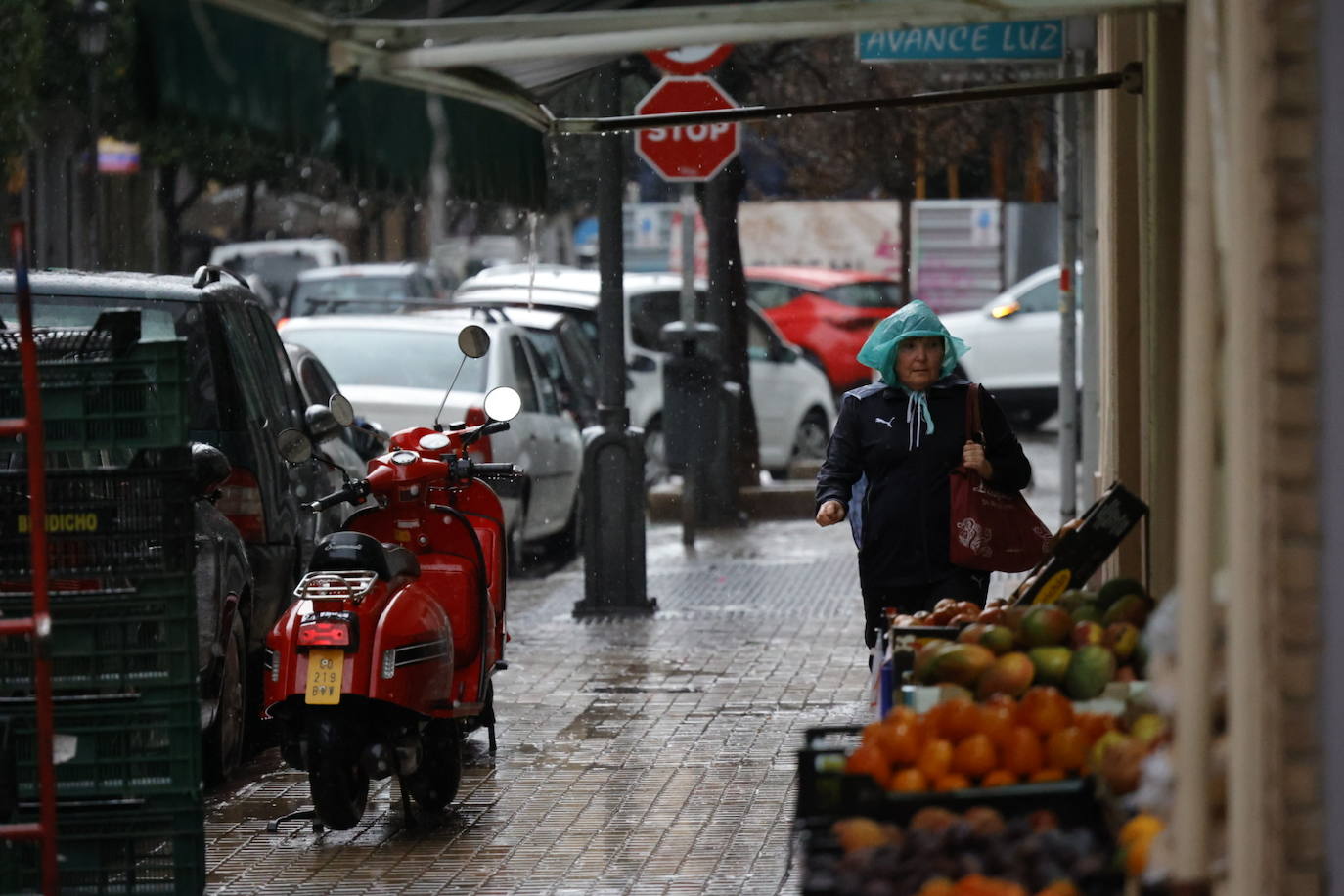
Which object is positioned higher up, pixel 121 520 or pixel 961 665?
pixel 121 520

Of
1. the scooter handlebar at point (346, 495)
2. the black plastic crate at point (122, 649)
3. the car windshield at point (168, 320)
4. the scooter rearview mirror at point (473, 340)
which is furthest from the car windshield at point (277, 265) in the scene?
the black plastic crate at point (122, 649)

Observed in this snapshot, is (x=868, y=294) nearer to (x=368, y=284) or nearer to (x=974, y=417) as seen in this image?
(x=368, y=284)

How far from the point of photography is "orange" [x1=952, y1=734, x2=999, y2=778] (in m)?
4.34

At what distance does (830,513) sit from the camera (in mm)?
6887

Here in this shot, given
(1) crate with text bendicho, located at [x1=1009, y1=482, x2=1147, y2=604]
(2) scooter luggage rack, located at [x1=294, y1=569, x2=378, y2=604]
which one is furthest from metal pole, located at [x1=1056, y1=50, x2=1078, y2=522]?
(1) crate with text bendicho, located at [x1=1009, y1=482, x2=1147, y2=604]

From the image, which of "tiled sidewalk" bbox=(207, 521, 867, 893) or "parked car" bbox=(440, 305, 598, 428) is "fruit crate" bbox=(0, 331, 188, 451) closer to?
"tiled sidewalk" bbox=(207, 521, 867, 893)

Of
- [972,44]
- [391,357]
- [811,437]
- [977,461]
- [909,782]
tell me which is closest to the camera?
[909,782]

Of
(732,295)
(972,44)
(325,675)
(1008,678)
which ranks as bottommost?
(325,675)

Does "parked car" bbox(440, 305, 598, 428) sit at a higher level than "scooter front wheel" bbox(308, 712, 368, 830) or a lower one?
higher

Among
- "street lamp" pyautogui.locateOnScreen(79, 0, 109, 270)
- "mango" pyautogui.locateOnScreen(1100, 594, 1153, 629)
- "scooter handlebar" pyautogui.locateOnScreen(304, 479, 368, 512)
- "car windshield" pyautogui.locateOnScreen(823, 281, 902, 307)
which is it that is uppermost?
"street lamp" pyautogui.locateOnScreen(79, 0, 109, 270)

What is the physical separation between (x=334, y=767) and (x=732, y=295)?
11.4 meters

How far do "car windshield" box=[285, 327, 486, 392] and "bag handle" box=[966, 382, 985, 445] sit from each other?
6.35m

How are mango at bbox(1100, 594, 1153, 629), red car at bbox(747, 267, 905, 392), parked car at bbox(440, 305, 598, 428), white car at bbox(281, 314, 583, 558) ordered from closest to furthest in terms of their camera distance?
mango at bbox(1100, 594, 1153, 629) < white car at bbox(281, 314, 583, 558) < parked car at bbox(440, 305, 598, 428) < red car at bbox(747, 267, 905, 392)

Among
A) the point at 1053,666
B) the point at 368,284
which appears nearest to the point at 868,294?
the point at 368,284
